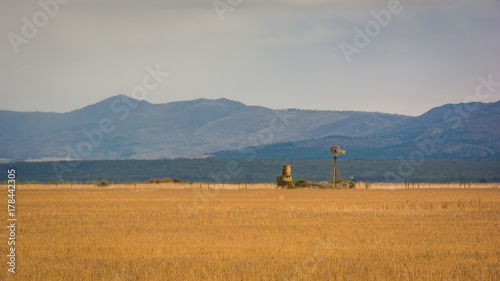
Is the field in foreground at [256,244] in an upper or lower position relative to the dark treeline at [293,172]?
lower

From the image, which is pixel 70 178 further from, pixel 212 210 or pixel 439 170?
pixel 212 210

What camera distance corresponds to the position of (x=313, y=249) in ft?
80.5

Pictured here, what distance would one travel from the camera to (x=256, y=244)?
84.8 ft

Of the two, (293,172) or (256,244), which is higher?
(293,172)

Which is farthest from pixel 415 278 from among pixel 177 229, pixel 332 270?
pixel 177 229

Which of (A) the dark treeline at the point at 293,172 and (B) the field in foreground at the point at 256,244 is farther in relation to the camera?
(A) the dark treeline at the point at 293,172

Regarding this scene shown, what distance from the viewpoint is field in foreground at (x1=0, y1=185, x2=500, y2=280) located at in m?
19.7

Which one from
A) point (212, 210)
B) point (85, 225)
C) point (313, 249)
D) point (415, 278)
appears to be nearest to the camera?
point (415, 278)

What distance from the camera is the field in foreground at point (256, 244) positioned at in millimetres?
19688

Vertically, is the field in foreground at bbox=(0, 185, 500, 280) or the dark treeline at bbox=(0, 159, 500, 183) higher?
the dark treeline at bbox=(0, 159, 500, 183)

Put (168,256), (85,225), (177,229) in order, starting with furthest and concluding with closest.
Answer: (85,225), (177,229), (168,256)

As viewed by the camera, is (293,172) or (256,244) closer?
(256,244)

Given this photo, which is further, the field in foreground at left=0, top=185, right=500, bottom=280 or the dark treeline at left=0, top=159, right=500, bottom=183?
the dark treeline at left=0, top=159, right=500, bottom=183

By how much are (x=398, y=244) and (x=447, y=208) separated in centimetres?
2101
